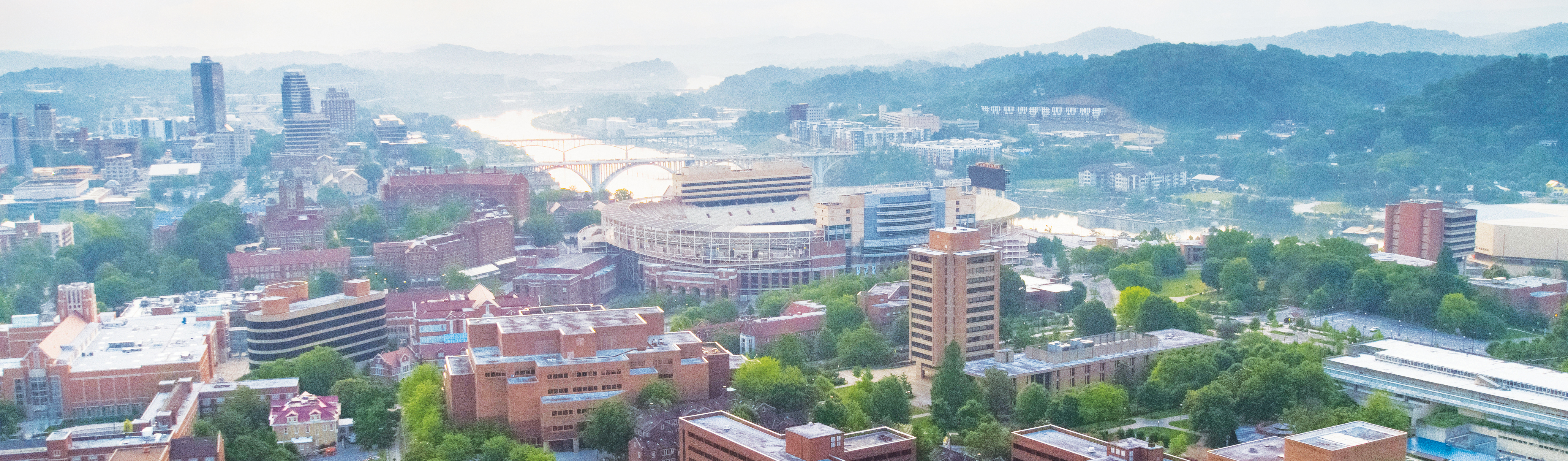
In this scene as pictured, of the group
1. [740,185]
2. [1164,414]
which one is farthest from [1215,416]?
[740,185]

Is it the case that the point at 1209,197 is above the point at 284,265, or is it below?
below

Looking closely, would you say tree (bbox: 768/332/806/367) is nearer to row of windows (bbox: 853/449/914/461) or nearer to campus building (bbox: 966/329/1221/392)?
campus building (bbox: 966/329/1221/392)

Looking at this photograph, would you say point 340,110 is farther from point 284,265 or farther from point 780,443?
point 780,443

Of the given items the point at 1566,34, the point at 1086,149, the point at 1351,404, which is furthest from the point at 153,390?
Answer: the point at 1566,34

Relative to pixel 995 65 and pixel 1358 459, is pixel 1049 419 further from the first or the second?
pixel 995 65

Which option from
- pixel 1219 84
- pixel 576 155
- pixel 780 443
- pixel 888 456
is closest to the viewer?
pixel 888 456

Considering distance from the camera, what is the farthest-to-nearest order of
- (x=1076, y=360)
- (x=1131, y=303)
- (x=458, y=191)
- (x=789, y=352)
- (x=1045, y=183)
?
(x=1045, y=183), (x=458, y=191), (x=1131, y=303), (x=789, y=352), (x=1076, y=360)

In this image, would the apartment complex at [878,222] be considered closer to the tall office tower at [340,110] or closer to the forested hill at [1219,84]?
the forested hill at [1219,84]
